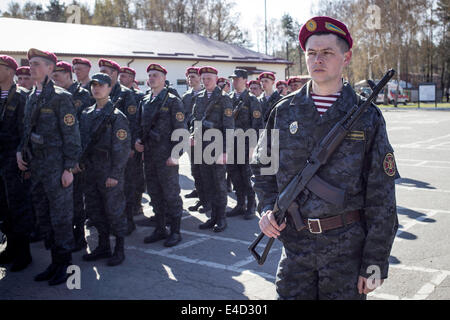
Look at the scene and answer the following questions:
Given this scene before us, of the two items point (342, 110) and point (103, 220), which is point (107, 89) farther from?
point (342, 110)

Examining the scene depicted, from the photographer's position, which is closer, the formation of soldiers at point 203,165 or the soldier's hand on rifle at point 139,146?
the formation of soldiers at point 203,165

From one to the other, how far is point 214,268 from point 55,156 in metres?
2.06

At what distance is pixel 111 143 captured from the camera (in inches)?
195

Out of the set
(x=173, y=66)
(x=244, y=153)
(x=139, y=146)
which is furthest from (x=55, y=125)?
(x=173, y=66)

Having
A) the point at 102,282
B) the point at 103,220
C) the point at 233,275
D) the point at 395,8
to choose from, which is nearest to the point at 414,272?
the point at 233,275

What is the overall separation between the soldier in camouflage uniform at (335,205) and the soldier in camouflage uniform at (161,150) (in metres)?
3.25

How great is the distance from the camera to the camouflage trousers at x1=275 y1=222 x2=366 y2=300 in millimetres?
2307

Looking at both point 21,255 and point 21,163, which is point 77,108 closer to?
point 21,163

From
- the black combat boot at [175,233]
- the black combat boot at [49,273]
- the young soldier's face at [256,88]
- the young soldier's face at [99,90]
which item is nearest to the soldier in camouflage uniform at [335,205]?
the black combat boot at [49,273]

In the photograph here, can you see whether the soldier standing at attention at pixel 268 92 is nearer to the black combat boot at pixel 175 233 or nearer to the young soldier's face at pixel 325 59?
the black combat boot at pixel 175 233

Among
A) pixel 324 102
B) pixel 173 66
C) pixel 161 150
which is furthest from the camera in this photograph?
pixel 173 66

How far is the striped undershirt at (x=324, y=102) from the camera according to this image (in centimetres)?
245
